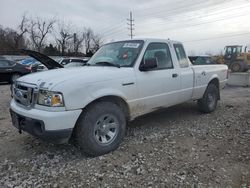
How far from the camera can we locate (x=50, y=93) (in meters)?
3.42

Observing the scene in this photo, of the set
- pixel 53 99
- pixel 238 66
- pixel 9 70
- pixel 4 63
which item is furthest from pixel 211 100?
pixel 238 66

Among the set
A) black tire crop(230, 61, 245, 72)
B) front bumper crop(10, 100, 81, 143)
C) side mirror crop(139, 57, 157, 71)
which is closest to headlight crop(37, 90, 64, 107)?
front bumper crop(10, 100, 81, 143)

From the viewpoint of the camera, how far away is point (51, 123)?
11.0 ft

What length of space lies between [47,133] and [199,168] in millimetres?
2144

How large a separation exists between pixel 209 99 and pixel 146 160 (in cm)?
334

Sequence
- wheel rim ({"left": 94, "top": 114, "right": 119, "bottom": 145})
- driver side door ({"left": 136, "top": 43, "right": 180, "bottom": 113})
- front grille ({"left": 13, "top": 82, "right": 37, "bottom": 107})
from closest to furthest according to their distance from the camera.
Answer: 1. front grille ({"left": 13, "top": 82, "right": 37, "bottom": 107})
2. wheel rim ({"left": 94, "top": 114, "right": 119, "bottom": 145})
3. driver side door ({"left": 136, "top": 43, "right": 180, "bottom": 113})

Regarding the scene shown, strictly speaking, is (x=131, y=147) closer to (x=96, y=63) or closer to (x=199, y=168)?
(x=199, y=168)

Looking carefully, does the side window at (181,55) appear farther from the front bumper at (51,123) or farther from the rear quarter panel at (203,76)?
the front bumper at (51,123)

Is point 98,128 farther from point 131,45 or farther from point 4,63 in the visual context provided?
point 4,63

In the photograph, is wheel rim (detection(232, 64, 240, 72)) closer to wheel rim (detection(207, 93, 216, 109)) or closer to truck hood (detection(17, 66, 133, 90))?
wheel rim (detection(207, 93, 216, 109))

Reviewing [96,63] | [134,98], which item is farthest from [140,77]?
[96,63]

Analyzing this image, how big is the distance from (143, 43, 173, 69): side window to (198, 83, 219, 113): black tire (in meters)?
1.74

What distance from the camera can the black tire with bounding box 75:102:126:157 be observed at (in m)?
3.67

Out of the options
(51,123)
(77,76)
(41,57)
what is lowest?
(51,123)
